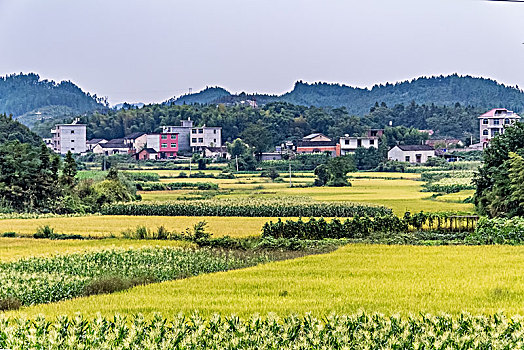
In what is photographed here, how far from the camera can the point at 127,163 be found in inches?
3538

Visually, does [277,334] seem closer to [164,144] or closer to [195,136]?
[164,144]

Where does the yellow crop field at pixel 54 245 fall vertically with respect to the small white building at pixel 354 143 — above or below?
below

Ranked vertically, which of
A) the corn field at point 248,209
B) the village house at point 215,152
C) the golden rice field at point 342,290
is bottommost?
the golden rice field at point 342,290

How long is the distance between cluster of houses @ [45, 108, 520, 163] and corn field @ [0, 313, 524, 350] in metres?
81.3

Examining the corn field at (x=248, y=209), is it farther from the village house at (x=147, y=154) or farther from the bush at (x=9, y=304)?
the village house at (x=147, y=154)

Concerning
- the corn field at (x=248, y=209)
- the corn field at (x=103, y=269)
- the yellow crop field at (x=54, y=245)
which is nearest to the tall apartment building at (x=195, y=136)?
the corn field at (x=248, y=209)

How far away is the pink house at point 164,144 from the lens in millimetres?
103000

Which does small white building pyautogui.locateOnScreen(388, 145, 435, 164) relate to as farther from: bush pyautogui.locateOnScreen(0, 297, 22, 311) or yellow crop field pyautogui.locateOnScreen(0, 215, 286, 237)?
bush pyautogui.locateOnScreen(0, 297, 22, 311)

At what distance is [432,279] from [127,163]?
243 feet

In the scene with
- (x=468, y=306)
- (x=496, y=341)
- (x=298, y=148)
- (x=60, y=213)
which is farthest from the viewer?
(x=298, y=148)

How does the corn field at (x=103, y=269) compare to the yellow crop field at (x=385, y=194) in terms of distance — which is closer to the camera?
the corn field at (x=103, y=269)

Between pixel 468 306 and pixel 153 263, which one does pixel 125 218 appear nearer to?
pixel 153 263

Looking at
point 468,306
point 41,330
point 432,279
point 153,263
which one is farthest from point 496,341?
point 153,263

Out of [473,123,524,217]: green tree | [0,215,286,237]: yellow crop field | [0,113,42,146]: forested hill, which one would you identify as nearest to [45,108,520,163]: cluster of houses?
[0,113,42,146]: forested hill
